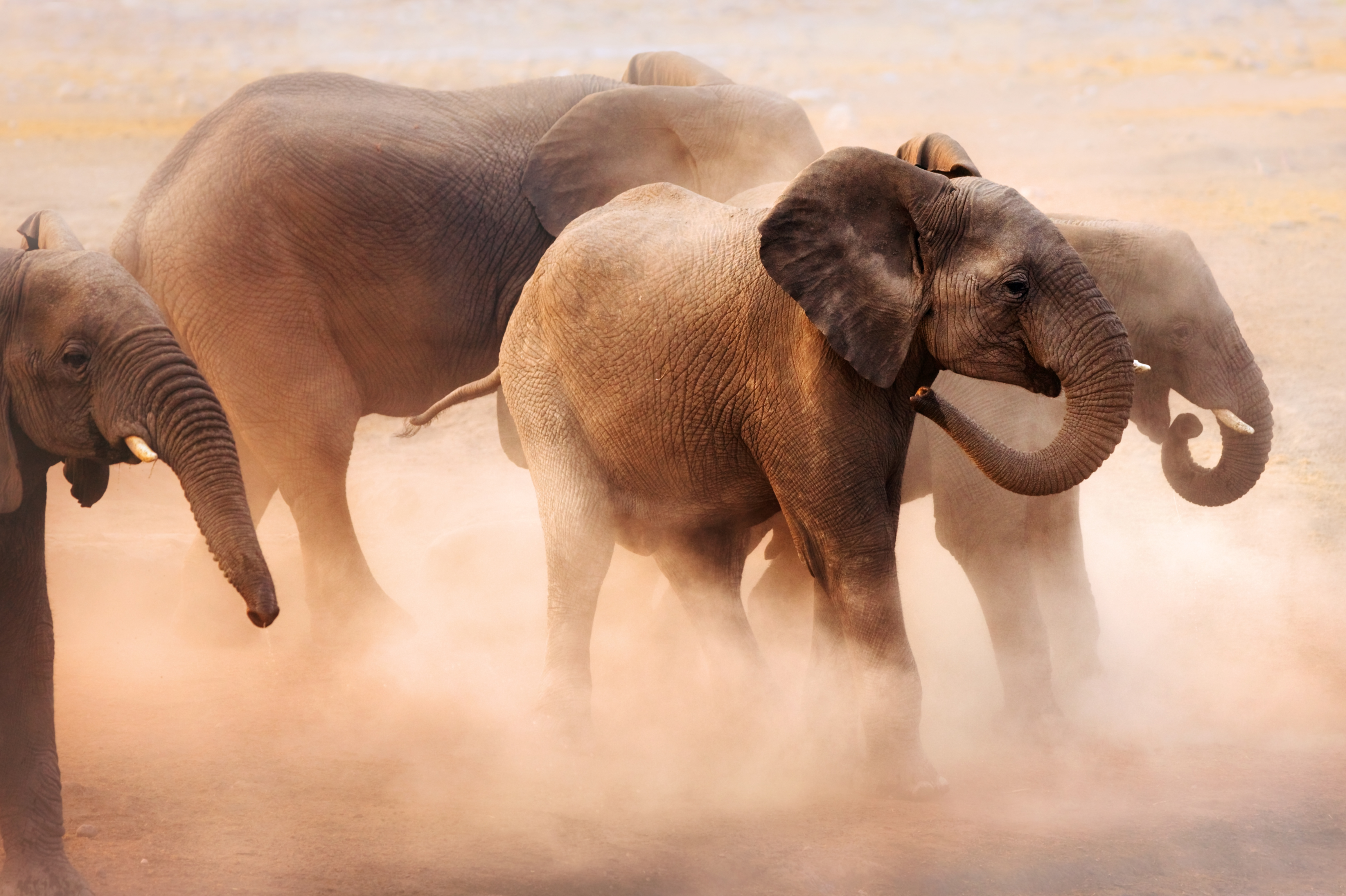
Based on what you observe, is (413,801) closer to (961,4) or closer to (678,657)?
(678,657)

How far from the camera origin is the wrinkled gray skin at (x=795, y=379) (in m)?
4.70

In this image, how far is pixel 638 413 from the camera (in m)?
5.39

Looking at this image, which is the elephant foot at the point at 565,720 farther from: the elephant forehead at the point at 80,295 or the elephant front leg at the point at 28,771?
the elephant forehead at the point at 80,295

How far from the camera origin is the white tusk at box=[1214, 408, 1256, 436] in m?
5.94

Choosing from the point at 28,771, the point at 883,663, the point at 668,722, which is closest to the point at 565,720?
the point at 668,722

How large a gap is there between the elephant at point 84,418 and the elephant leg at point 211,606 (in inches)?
116

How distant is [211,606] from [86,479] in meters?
3.01

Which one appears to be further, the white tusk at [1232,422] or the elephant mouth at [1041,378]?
the white tusk at [1232,422]

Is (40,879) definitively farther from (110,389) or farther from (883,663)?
(883,663)

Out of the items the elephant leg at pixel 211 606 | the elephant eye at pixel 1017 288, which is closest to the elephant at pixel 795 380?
the elephant eye at pixel 1017 288

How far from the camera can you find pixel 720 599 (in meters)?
5.80

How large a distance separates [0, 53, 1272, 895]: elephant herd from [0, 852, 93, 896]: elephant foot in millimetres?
11

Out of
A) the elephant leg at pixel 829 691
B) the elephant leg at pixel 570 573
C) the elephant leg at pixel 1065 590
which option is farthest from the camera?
the elephant leg at pixel 1065 590

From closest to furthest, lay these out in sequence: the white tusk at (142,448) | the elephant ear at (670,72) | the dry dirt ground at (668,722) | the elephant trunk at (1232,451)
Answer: the white tusk at (142,448), the dry dirt ground at (668,722), the elephant trunk at (1232,451), the elephant ear at (670,72)
